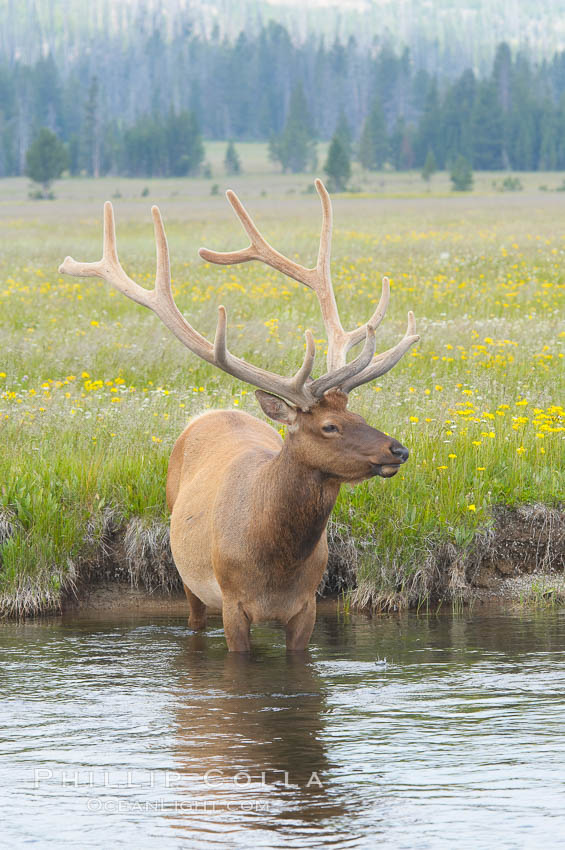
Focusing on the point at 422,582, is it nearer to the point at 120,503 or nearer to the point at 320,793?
the point at 120,503

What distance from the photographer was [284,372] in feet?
45.2

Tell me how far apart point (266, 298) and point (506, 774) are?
15401 millimetres

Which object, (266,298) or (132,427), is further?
(266,298)

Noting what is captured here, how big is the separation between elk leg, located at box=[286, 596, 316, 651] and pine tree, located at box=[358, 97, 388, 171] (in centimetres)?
14443

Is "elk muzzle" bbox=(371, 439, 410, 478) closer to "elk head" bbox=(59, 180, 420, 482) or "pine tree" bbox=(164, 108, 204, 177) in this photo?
"elk head" bbox=(59, 180, 420, 482)

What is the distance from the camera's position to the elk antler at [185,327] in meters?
7.06

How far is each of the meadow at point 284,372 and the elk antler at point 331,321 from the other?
1.63 meters

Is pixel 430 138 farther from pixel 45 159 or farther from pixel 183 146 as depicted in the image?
pixel 45 159

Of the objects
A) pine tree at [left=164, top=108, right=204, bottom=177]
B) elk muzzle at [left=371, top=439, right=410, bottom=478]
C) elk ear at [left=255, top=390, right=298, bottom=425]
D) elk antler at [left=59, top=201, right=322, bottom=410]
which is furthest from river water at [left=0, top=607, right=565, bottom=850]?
pine tree at [left=164, top=108, right=204, bottom=177]

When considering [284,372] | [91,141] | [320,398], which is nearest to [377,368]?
[320,398]

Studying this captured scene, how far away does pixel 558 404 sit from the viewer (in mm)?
12016

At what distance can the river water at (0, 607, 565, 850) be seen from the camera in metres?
5.25

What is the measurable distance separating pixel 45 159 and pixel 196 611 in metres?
116

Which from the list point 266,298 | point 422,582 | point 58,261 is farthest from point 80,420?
point 58,261
